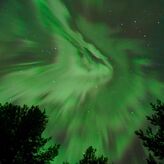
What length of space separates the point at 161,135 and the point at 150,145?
56 centimetres

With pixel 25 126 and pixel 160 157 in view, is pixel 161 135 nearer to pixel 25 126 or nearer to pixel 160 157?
pixel 160 157

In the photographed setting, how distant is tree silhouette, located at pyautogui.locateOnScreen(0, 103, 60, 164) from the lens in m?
10.3

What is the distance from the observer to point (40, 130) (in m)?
11.4

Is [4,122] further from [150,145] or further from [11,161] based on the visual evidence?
[150,145]

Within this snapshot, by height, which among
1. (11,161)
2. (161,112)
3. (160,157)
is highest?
(161,112)

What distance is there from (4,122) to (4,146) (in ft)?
2.84

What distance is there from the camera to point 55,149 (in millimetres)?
11516

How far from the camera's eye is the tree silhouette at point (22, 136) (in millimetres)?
10289

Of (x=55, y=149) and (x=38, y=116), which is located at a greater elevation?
(x=38, y=116)

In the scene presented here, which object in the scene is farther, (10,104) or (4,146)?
(10,104)

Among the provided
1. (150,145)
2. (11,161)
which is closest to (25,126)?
(11,161)

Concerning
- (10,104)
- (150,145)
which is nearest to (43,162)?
(10,104)

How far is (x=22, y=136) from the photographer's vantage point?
10758mm

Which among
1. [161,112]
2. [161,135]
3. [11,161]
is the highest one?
[161,112]
